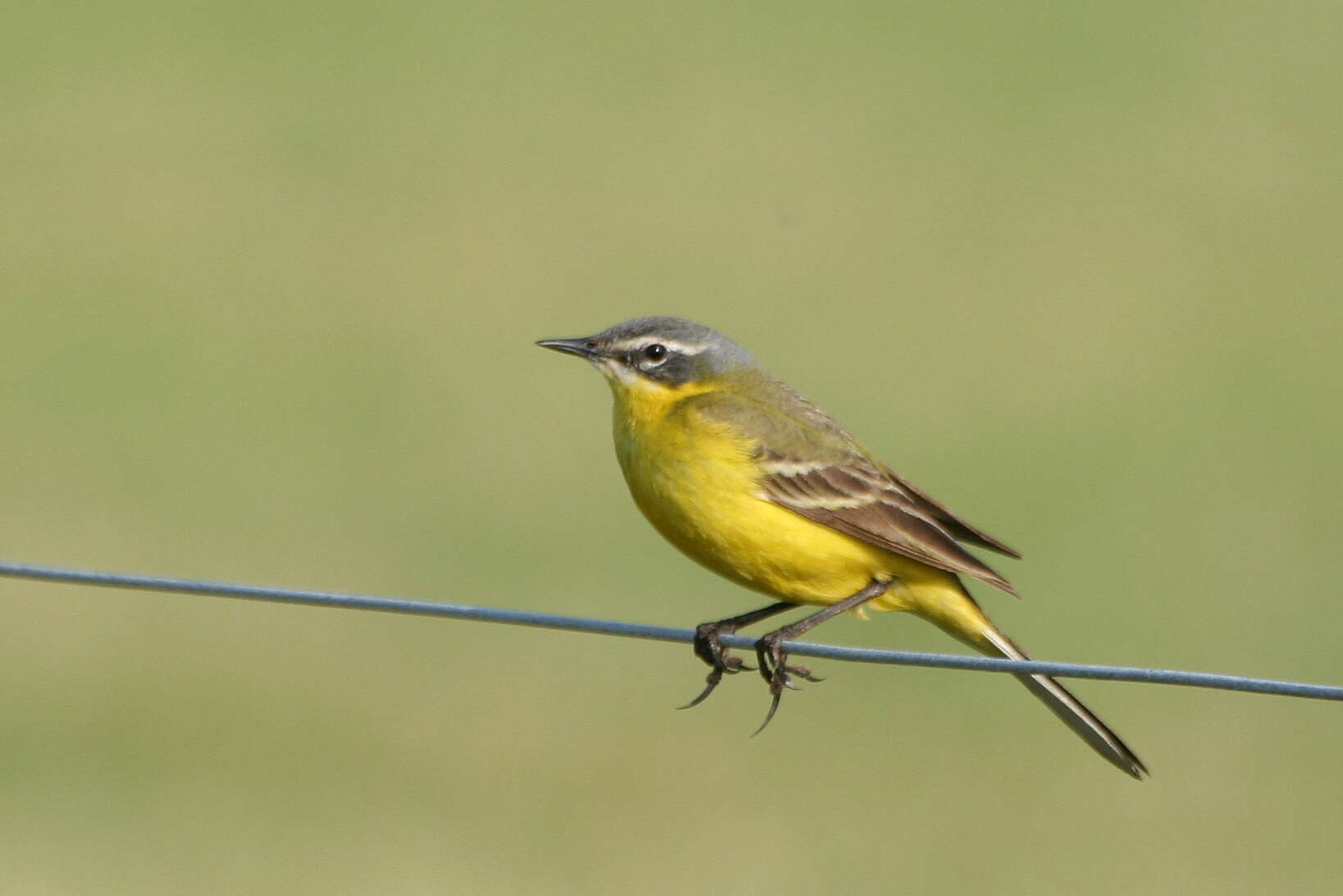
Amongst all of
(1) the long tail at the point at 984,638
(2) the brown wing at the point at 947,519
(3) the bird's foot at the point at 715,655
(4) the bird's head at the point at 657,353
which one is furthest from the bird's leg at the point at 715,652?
(4) the bird's head at the point at 657,353

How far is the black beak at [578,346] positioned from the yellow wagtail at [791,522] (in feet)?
0.27

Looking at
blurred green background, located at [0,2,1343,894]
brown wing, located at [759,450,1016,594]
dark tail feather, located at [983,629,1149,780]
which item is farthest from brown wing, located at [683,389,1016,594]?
blurred green background, located at [0,2,1343,894]

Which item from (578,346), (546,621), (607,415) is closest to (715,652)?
(578,346)

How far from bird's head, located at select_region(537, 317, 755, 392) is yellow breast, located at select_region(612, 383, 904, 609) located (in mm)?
494

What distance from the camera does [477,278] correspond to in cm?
1878

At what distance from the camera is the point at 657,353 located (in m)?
8.31

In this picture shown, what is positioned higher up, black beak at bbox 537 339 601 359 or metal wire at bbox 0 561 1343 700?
black beak at bbox 537 339 601 359

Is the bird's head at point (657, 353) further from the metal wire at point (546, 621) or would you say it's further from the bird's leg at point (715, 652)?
the metal wire at point (546, 621)

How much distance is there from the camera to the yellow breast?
7336 millimetres

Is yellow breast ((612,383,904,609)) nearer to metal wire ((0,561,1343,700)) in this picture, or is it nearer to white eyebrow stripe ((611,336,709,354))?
white eyebrow stripe ((611,336,709,354))

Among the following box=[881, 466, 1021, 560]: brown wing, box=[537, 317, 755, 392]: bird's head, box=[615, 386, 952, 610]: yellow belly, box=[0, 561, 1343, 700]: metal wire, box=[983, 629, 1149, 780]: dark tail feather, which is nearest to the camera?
box=[0, 561, 1343, 700]: metal wire

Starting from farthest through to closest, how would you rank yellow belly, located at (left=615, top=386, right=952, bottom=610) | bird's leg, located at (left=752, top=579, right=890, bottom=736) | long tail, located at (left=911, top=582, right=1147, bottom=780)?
bird's leg, located at (left=752, top=579, right=890, bottom=736), yellow belly, located at (left=615, top=386, right=952, bottom=610), long tail, located at (left=911, top=582, right=1147, bottom=780)

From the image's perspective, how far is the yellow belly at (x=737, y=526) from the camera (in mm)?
7336

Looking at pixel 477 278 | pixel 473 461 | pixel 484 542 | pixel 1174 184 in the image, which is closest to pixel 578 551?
pixel 484 542
